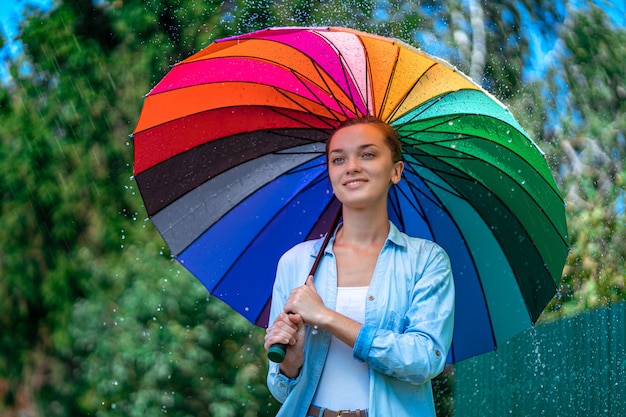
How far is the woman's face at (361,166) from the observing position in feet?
8.56

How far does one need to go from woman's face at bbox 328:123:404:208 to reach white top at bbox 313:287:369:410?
27 centimetres

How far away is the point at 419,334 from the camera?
2.42 m

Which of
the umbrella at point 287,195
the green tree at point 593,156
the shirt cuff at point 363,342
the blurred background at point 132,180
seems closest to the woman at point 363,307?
the shirt cuff at point 363,342

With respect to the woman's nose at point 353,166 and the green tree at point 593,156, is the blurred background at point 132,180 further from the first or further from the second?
the woman's nose at point 353,166

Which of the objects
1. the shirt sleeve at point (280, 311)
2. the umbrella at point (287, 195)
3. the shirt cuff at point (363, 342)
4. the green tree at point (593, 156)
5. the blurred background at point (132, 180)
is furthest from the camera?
the green tree at point (593, 156)

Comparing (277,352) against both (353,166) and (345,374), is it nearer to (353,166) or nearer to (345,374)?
(345,374)

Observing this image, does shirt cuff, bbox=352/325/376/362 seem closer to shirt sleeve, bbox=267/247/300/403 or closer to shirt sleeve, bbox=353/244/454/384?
shirt sleeve, bbox=353/244/454/384

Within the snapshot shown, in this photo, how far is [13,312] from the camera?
27.0ft

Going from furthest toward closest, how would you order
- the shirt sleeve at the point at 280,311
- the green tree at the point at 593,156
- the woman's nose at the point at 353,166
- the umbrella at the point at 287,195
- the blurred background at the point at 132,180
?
1. the green tree at the point at 593,156
2. the blurred background at the point at 132,180
3. the umbrella at the point at 287,195
4. the woman's nose at the point at 353,166
5. the shirt sleeve at the point at 280,311

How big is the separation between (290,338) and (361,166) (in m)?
0.54

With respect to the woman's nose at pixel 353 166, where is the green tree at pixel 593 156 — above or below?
above

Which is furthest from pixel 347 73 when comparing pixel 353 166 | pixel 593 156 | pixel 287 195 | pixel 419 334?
pixel 593 156

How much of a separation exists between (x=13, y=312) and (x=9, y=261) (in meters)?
0.50

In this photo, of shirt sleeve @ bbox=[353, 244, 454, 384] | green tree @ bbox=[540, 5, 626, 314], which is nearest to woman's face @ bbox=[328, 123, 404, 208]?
shirt sleeve @ bbox=[353, 244, 454, 384]
